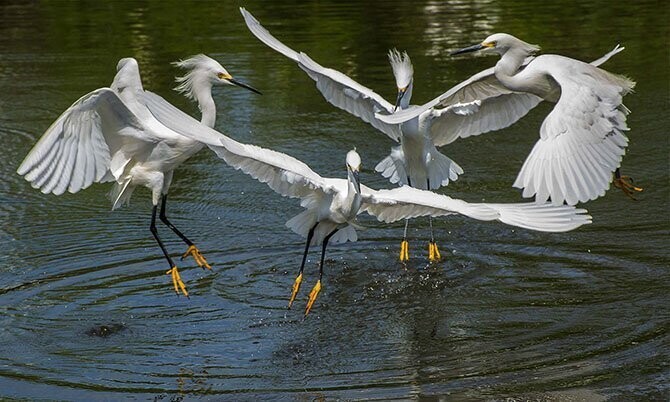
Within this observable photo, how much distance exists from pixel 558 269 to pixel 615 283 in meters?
0.50

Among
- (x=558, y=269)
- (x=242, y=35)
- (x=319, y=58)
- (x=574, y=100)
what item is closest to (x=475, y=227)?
(x=558, y=269)

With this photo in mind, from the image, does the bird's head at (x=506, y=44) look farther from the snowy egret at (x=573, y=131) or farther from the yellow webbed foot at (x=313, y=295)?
the yellow webbed foot at (x=313, y=295)

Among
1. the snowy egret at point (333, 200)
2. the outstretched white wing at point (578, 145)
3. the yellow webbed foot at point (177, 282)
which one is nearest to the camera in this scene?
the outstretched white wing at point (578, 145)

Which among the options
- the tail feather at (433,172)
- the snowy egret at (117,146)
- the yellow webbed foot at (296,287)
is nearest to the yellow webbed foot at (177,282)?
the snowy egret at (117,146)

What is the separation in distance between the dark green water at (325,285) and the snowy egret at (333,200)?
53 cm

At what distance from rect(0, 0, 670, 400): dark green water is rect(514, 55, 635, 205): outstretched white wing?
3.19 feet

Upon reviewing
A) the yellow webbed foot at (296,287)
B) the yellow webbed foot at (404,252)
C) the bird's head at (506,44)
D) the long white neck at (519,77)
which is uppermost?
the bird's head at (506,44)

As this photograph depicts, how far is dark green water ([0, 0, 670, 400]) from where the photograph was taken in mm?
6594

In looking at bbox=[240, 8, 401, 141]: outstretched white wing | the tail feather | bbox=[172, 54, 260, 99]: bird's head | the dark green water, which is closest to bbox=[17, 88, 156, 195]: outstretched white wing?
bbox=[172, 54, 260, 99]: bird's head

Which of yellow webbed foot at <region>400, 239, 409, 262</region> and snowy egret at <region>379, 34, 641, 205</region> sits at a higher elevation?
snowy egret at <region>379, 34, 641, 205</region>

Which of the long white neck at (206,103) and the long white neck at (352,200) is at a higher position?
the long white neck at (206,103)

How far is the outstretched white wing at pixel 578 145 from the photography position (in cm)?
653

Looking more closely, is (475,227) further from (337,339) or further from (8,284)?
(8,284)

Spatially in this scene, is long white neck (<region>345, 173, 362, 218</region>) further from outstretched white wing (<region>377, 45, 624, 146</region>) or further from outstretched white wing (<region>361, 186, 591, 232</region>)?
outstretched white wing (<region>377, 45, 624, 146</region>)
